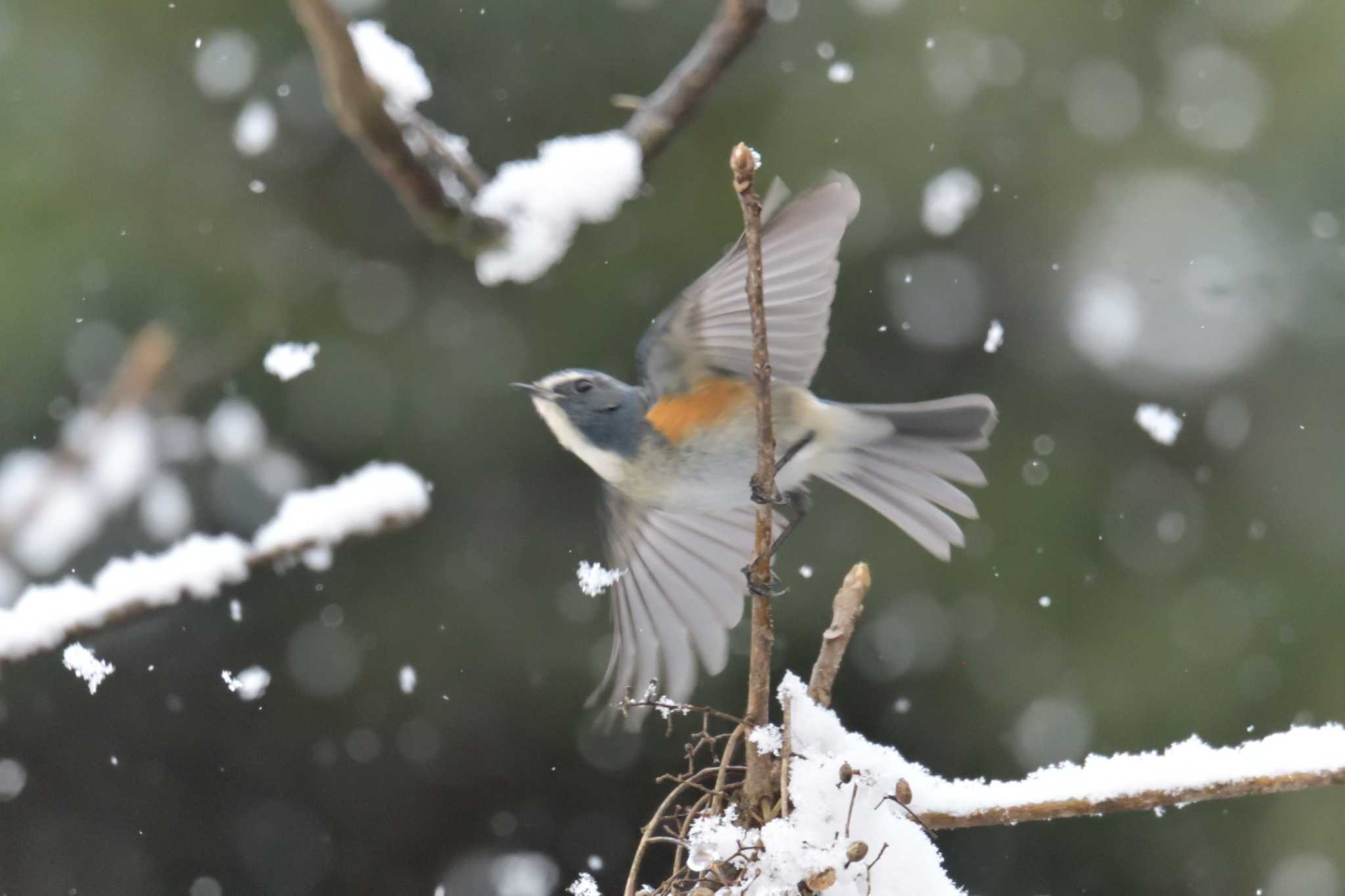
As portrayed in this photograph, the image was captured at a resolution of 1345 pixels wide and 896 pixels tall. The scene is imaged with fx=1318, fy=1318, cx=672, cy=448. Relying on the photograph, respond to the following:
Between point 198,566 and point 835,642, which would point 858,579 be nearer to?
point 835,642

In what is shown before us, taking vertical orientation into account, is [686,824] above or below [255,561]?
below

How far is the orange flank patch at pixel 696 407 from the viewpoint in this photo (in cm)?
170

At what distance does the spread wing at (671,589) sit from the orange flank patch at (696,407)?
0.18 meters

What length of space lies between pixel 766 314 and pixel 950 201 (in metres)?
1.64

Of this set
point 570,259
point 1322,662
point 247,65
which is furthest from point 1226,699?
point 247,65

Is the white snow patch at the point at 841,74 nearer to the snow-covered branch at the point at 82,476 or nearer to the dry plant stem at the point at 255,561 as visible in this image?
the snow-covered branch at the point at 82,476

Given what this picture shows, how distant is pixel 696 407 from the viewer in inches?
67.7

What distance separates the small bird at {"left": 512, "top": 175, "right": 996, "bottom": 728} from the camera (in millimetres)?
1644

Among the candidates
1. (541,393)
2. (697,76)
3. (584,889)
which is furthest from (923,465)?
(584,889)

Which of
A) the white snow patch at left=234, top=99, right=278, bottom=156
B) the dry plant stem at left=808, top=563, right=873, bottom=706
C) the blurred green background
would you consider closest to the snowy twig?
the dry plant stem at left=808, top=563, right=873, bottom=706

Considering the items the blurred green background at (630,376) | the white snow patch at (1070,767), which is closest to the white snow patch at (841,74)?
the blurred green background at (630,376)

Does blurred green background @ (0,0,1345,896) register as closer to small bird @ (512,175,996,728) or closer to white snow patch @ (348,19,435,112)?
small bird @ (512,175,996,728)

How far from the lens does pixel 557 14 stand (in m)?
2.98

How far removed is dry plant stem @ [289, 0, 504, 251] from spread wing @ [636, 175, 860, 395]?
0.95 feet
